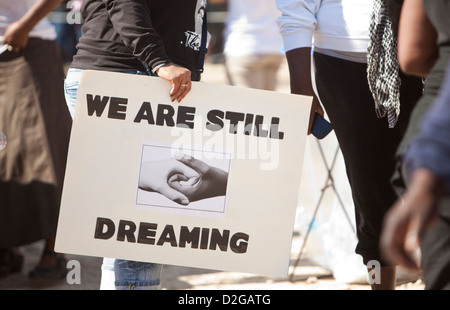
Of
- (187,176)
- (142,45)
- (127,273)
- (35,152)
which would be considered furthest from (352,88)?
(35,152)

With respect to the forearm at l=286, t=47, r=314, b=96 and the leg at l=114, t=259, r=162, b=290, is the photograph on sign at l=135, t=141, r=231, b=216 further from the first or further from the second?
the forearm at l=286, t=47, r=314, b=96

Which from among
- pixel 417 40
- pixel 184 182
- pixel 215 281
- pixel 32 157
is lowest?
pixel 215 281

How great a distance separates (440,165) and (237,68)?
494 centimetres

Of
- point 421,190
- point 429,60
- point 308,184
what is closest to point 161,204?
point 429,60

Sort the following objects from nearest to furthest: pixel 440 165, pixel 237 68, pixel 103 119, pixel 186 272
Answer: pixel 440 165 < pixel 103 119 < pixel 186 272 < pixel 237 68

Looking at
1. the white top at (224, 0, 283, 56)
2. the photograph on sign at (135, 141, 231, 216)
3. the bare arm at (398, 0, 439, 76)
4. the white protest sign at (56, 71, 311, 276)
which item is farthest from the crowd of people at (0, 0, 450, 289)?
the white top at (224, 0, 283, 56)

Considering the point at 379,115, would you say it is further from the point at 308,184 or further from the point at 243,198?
the point at 308,184

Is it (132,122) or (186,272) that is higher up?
(132,122)

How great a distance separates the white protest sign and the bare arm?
31.7 inches

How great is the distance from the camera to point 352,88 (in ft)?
9.65

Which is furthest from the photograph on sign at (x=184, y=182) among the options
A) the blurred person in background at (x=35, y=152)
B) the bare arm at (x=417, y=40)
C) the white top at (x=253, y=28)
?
the white top at (x=253, y=28)

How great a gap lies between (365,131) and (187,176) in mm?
728

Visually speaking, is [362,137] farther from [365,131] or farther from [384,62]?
[384,62]
